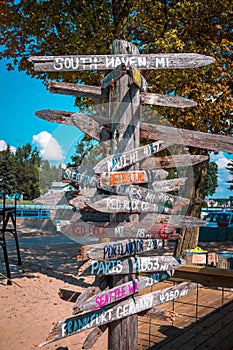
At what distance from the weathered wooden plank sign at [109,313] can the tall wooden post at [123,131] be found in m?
0.16

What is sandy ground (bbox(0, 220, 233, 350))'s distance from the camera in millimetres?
4801

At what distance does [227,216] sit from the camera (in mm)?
20141

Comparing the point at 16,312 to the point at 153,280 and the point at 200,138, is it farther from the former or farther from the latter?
the point at 200,138

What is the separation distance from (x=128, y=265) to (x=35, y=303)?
4321 mm

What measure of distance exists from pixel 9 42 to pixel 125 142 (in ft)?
27.1

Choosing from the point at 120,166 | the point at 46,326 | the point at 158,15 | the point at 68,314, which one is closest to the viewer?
the point at 120,166

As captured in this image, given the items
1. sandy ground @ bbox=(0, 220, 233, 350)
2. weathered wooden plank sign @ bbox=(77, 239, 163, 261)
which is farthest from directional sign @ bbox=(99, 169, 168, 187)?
sandy ground @ bbox=(0, 220, 233, 350)

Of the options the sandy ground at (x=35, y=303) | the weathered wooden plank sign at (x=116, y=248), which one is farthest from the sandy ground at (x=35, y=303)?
the weathered wooden plank sign at (x=116, y=248)

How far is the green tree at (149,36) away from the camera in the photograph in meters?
8.52

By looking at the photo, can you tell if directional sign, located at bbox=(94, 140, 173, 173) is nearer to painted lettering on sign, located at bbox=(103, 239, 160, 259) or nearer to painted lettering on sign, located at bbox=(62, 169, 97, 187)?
painted lettering on sign, located at bbox=(62, 169, 97, 187)

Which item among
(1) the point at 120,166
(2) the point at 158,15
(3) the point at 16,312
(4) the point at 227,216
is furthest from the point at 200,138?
(4) the point at 227,216

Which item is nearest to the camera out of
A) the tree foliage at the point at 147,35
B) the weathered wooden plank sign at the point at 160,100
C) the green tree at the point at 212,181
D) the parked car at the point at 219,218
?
the weathered wooden plank sign at the point at 160,100

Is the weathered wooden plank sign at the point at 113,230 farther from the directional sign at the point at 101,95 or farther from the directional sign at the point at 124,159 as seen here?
the directional sign at the point at 101,95

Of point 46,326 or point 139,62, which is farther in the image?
point 46,326
